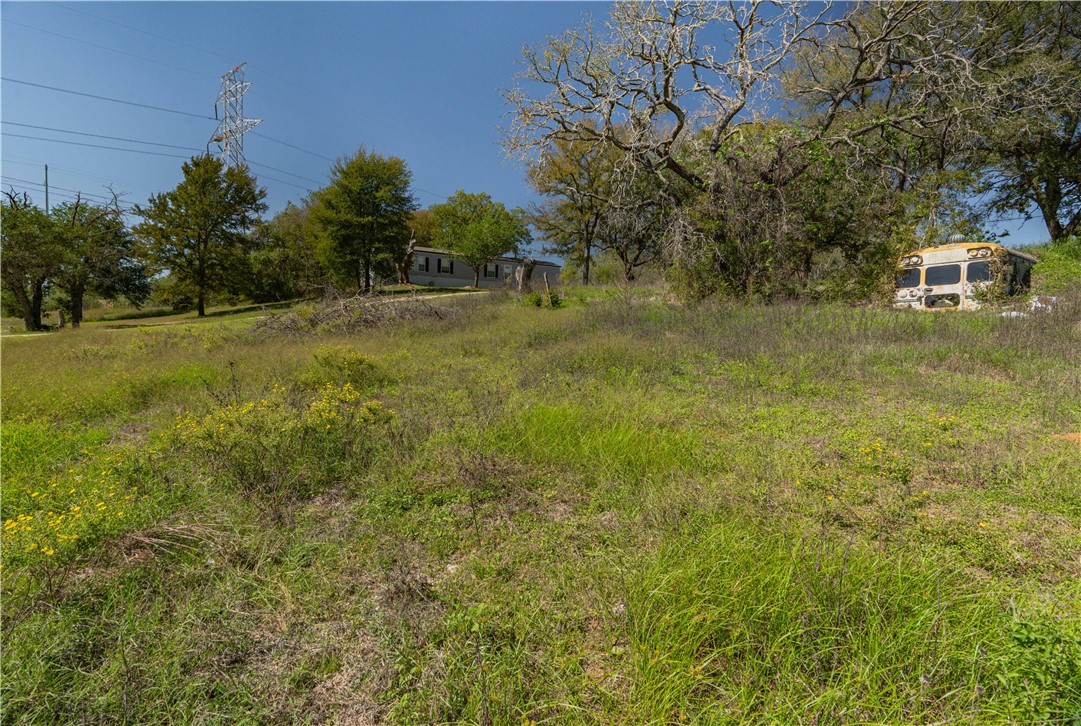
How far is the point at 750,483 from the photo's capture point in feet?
10.4

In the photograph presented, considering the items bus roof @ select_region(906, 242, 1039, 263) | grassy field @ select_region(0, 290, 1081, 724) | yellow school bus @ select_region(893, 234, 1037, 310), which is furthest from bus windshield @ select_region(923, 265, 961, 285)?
grassy field @ select_region(0, 290, 1081, 724)

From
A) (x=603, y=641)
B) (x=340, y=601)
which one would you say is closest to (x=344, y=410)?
(x=340, y=601)

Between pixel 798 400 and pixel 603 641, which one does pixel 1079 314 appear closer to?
pixel 798 400

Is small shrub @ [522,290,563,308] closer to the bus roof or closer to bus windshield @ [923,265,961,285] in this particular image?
the bus roof

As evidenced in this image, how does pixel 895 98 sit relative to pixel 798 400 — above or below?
above

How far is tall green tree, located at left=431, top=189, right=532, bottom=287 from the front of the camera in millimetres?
33938

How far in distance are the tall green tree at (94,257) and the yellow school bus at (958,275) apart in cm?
3796

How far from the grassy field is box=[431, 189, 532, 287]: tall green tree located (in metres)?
30.0

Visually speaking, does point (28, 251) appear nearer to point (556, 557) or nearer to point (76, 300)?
point (76, 300)

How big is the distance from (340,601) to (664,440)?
2.74 m

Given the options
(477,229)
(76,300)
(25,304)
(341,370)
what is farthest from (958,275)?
(76,300)

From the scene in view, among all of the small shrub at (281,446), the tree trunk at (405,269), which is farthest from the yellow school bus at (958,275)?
the tree trunk at (405,269)

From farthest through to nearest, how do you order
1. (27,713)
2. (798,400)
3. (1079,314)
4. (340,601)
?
(1079,314) < (798,400) < (340,601) < (27,713)

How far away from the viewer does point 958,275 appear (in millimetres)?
12711
